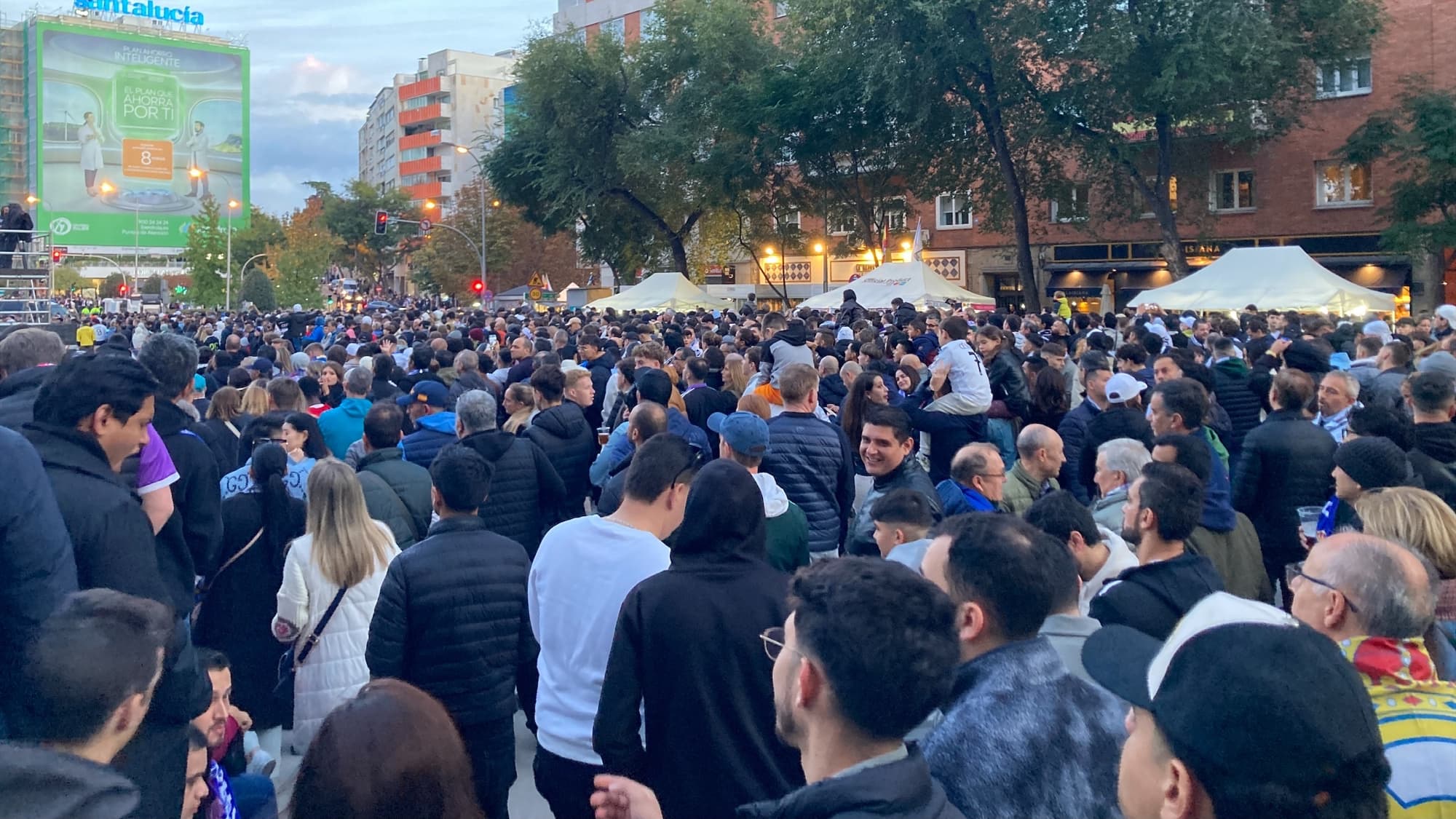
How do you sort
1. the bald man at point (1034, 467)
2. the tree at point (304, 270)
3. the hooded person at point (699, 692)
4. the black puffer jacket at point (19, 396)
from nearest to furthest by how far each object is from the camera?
the hooded person at point (699, 692) < the black puffer jacket at point (19, 396) < the bald man at point (1034, 467) < the tree at point (304, 270)

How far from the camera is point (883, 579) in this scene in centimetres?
236

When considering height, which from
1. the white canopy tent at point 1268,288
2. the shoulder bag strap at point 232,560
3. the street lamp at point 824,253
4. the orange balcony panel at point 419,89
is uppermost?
the orange balcony panel at point 419,89

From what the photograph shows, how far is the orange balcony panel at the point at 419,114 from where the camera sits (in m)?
98.3

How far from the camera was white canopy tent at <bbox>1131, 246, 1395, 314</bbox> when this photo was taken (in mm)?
19062

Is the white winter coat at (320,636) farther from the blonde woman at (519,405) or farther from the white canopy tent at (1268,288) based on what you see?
the white canopy tent at (1268,288)

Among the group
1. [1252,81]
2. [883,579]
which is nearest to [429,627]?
[883,579]

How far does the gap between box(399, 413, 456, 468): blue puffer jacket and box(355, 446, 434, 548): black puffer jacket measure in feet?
4.06

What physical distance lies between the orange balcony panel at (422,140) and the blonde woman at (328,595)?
98170 mm

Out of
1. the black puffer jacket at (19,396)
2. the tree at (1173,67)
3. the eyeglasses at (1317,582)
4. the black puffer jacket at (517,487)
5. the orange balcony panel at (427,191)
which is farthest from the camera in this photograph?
the orange balcony panel at (427,191)

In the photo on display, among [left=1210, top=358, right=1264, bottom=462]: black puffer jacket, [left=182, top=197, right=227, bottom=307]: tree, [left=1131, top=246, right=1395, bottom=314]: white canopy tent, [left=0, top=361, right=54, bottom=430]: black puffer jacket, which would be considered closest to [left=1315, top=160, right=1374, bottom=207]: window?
[left=1131, top=246, right=1395, bottom=314]: white canopy tent

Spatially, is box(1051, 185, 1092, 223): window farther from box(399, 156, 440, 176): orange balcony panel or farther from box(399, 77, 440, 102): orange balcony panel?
box(399, 77, 440, 102): orange balcony panel

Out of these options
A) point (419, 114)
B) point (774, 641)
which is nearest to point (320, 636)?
point (774, 641)

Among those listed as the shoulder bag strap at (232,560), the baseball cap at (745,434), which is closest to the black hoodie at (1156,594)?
the baseball cap at (745,434)

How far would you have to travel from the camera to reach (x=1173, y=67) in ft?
85.1
